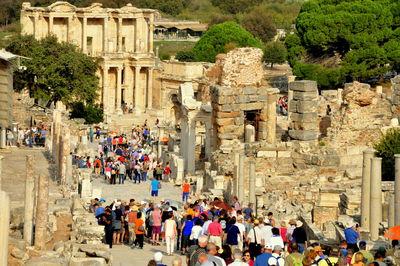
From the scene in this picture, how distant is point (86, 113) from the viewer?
67688 millimetres

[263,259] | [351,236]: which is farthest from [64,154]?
[263,259]

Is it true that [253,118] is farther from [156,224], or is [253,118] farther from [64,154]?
[156,224]

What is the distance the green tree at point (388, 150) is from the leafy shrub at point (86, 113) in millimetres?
30343

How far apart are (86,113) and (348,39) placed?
18.8 meters

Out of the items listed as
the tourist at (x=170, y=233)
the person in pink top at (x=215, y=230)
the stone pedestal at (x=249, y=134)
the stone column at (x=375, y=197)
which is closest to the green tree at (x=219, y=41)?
the stone pedestal at (x=249, y=134)

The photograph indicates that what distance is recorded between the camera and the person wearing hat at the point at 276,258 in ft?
66.3

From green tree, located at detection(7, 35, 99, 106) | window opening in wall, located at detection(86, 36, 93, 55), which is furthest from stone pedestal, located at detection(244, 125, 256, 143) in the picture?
window opening in wall, located at detection(86, 36, 93, 55)

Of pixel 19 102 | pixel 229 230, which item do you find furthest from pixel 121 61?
pixel 229 230

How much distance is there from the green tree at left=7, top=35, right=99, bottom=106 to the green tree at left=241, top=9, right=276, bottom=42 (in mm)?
→ 45374

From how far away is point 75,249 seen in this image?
22859 mm

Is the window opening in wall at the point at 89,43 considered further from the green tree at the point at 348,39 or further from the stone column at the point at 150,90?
Result: the green tree at the point at 348,39

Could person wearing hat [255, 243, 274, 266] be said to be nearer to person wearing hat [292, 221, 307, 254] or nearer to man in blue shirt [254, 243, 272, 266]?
man in blue shirt [254, 243, 272, 266]

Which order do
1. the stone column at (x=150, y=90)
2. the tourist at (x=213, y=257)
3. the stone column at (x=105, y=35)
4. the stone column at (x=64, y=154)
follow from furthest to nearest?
the stone column at (x=105, y=35)
the stone column at (x=150, y=90)
the stone column at (x=64, y=154)
the tourist at (x=213, y=257)

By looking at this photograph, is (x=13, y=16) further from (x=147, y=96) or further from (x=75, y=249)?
(x=75, y=249)
